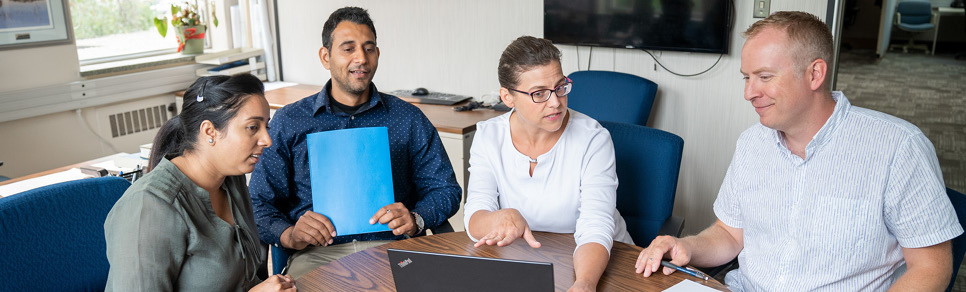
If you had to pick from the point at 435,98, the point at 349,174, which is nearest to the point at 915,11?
the point at 435,98

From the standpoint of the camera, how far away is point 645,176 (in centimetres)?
219

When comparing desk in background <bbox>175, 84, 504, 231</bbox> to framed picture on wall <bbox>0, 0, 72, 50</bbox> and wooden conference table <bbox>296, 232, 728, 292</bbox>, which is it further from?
wooden conference table <bbox>296, 232, 728, 292</bbox>

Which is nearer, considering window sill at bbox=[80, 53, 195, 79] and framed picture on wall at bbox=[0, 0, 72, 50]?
framed picture on wall at bbox=[0, 0, 72, 50]

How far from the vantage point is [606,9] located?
3.48 m

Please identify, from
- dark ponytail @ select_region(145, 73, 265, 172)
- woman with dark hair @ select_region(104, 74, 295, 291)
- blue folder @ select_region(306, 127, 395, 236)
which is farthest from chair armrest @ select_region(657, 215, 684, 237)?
dark ponytail @ select_region(145, 73, 265, 172)

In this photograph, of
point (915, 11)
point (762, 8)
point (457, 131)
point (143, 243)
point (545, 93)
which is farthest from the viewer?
point (915, 11)

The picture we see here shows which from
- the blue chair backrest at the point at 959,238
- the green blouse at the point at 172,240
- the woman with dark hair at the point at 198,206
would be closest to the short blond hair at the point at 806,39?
the blue chair backrest at the point at 959,238

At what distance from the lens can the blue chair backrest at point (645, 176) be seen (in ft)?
7.06

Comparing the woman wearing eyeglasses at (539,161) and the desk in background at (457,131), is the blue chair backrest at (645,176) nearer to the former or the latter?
the woman wearing eyeglasses at (539,161)

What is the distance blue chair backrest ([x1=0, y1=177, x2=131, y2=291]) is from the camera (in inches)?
61.7

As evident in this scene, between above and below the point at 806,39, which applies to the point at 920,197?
below

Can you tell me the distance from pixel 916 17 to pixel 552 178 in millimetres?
10460

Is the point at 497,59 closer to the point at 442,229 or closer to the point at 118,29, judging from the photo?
the point at 442,229

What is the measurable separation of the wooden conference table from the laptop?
25 centimetres
